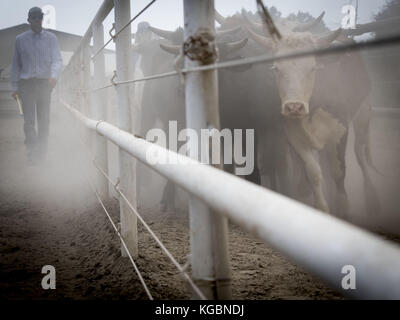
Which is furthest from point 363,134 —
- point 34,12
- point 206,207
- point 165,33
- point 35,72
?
point 34,12

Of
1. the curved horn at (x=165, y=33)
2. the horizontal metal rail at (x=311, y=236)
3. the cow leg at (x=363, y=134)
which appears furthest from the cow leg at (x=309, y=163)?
the horizontal metal rail at (x=311, y=236)

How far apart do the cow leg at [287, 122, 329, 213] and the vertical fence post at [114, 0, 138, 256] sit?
72.1 inches

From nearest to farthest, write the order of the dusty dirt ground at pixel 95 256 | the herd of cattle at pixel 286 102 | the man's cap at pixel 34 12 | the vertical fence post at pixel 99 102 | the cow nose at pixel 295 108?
the dusty dirt ground at pixel 95 256
the cow nose at pixel 295 108
the herd of cattle at pixel 286 102
the vertical fence post at pixel 99 102
the man's cap at pixel 34 12

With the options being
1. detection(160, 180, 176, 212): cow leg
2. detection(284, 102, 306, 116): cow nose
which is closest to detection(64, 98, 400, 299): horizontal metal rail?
detection(284, 102, 306, 116): cow nose

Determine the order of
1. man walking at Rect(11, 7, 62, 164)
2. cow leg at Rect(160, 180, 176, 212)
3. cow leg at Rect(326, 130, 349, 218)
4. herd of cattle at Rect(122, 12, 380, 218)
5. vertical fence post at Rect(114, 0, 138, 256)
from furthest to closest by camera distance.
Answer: man walking at Rect(11, 7, 62, 164)
cow leg at Rect(160, 180, 176, 212)
cow leg at Rect(326, 130, 349, 218)
herd of cattle at Rect(122, 12, 380, 218)
vertical fence post at Rect(114, 0, 138, 256)

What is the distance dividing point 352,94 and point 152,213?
229 centimetres

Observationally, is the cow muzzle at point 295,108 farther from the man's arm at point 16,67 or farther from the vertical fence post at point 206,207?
the man's arm at point 16,67

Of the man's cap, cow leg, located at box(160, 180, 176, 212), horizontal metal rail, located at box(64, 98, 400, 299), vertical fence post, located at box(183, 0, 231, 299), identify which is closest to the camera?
horizontal metal rail, located at box(64, 98, 400, 299)

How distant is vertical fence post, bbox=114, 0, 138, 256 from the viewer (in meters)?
2.16

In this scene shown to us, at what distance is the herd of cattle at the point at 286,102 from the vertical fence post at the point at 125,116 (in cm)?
85

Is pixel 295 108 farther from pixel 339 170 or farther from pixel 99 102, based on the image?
pixel 99 102

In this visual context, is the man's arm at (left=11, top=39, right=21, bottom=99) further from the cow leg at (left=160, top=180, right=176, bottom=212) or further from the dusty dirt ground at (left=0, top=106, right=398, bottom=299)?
the cow leg at (left=160, top=180, right=176, bottom=212)

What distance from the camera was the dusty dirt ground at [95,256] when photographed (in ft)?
6.34

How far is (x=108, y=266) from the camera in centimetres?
223
